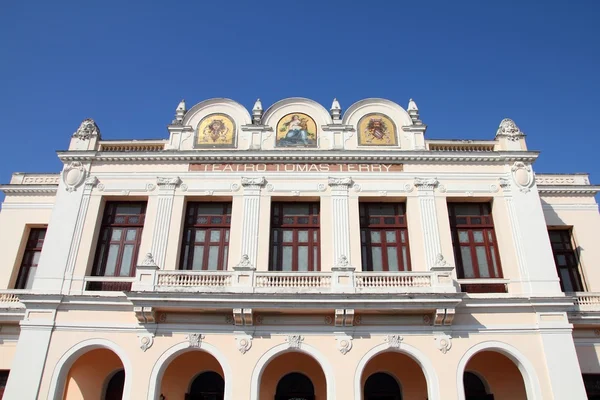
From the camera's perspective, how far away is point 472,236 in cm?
1798

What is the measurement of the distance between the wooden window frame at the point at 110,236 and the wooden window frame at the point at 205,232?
5.63ft

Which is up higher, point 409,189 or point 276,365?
point 409,189

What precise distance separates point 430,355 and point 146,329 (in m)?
9.14

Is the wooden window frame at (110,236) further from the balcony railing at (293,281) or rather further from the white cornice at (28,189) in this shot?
the white cornice at (28,189)

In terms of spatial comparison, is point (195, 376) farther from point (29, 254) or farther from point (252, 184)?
point (29, 254)

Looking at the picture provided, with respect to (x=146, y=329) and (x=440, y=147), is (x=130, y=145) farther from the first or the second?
(x=440, y=147)

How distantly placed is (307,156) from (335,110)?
2626 millimetres

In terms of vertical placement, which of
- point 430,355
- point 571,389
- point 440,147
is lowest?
point 571,389

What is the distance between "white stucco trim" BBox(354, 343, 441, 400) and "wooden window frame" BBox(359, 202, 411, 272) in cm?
297

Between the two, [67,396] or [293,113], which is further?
[293,113]

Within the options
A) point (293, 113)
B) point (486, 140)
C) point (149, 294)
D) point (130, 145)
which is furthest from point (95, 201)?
point (486, 140)

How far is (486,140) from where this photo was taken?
19.0 metres

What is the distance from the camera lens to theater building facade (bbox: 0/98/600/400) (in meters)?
15.2

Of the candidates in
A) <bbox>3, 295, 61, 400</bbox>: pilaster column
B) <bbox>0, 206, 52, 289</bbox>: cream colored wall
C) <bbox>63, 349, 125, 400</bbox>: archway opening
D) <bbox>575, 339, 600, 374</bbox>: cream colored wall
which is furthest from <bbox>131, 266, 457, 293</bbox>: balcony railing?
<bbox>0, 206, 52, 289</bbox>: cream colored wall
